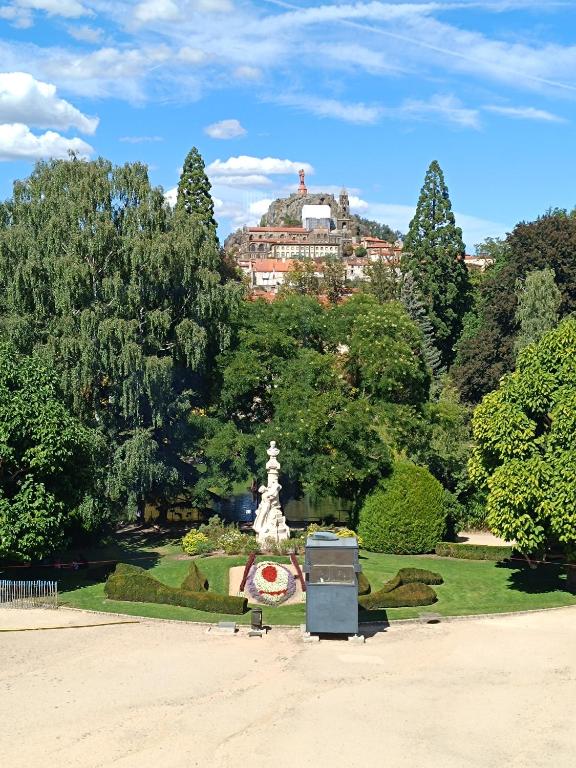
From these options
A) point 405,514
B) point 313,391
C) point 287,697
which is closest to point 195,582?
point 287,697

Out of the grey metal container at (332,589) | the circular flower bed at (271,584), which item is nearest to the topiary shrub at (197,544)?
the circular flower bed at (271,584)

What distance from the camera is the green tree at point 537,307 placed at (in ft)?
183

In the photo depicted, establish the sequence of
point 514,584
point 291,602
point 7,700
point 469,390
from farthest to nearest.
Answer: point 469,390 → point 514,584 → point 291,602 → point 7,700

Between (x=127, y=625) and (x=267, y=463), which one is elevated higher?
(x=267, y=463)

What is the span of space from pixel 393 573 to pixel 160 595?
9.10 meters

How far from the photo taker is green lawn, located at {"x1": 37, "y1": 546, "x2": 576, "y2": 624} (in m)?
29.4

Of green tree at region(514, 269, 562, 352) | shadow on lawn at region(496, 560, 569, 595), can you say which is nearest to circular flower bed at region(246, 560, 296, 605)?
shadow on lawn at region(496, 560, 569, 595)

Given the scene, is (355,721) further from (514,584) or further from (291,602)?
(514,584)

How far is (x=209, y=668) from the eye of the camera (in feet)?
77.6

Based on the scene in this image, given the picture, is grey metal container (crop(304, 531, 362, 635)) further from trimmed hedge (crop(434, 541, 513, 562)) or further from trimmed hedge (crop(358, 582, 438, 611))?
trimmed hedge (crop(434, 541, 513, 562))

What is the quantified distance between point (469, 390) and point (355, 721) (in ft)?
135

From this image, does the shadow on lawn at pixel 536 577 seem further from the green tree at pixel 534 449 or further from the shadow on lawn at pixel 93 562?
the shadow on lawn at pixel 93 562

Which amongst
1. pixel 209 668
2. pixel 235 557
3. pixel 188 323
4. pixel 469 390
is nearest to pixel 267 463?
pixel 235 557

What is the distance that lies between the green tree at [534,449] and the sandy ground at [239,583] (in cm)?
701
